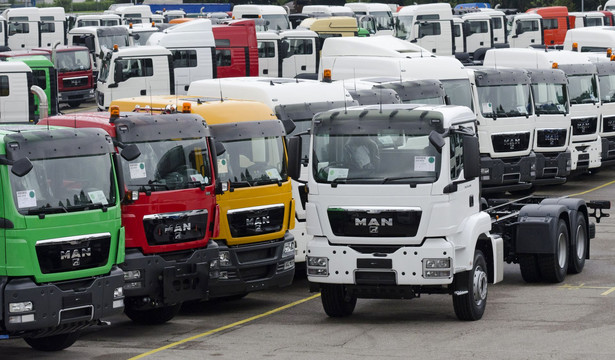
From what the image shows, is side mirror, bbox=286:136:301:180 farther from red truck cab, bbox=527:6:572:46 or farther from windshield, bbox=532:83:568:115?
red truck cab, bbox=527:6:572:46

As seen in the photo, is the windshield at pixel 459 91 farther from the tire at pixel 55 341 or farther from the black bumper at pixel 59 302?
the black bumper at pixel 59 302

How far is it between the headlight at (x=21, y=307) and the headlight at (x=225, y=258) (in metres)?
3.87

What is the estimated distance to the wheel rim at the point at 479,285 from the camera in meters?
15.7

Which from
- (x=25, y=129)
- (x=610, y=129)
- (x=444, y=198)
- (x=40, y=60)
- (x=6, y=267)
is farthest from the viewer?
(x=40, y=60)

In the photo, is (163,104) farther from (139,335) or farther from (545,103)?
(545,103)

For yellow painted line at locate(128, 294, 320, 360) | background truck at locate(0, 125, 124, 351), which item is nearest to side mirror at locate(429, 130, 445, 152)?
yellow painted line at locate(128, 294, 320, 360)

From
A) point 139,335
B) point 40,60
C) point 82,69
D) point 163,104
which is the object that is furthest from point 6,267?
point 82,69

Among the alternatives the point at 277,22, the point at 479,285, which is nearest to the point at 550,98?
the point at 479,285

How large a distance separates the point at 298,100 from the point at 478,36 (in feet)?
130

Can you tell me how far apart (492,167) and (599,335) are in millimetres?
11895

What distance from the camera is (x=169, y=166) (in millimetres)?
15750

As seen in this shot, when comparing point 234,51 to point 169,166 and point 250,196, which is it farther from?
point 169,166

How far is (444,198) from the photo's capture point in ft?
49.3

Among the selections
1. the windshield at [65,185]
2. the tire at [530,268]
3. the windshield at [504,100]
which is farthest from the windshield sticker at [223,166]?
the windshield at [504,100]
